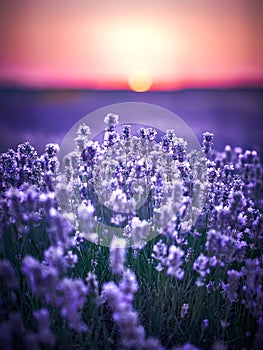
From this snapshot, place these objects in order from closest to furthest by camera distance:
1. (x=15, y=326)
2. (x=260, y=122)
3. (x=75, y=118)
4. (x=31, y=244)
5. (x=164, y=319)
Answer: (x=15, y=326) → (x=164, y=319) → (x=31, y=244) → (x=260, y=122) → (x=75, y=118)

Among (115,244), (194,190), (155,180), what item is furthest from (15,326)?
(194,190)

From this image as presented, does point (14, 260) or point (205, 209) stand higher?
point (205, 209)

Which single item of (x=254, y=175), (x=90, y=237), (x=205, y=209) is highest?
(x=254, y=175)

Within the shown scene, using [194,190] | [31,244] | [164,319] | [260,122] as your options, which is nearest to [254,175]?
[194,190]

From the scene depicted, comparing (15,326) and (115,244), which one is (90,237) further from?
(15,326)

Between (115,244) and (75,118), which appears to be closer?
(115,244)

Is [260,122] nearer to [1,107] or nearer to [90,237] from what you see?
[1,107]

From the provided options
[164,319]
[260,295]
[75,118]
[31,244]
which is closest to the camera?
[260,295]
